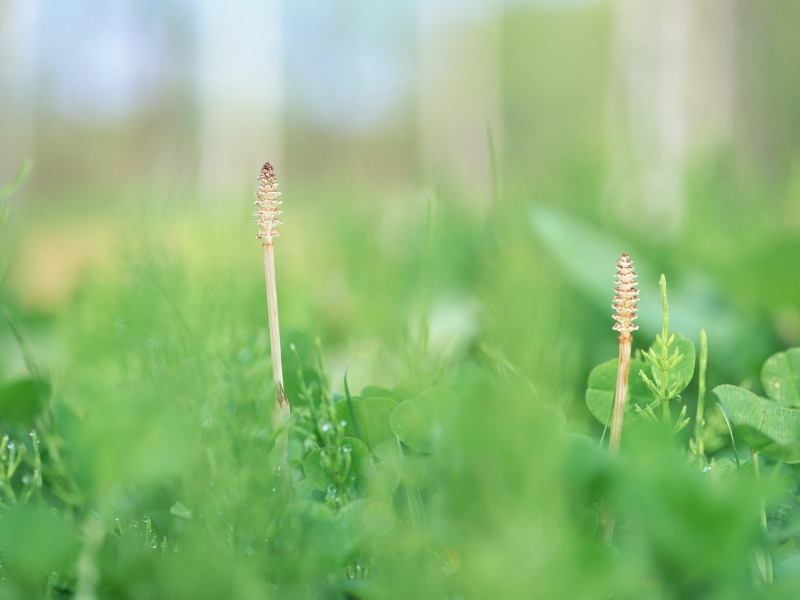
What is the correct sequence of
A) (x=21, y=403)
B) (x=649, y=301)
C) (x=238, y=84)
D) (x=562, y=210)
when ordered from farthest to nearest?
(x=238, y=84) → (x=562, y=210) → (x=649, y=301) → (x=21, y=403)

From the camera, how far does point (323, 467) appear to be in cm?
20

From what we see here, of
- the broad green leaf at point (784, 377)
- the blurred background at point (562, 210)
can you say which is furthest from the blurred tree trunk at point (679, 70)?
the broad green leaf at point (784, 377)

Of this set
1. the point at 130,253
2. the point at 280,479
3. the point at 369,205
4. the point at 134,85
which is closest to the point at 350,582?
the point at 280,479

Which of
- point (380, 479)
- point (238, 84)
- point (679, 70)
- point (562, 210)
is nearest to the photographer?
point (380, 479)

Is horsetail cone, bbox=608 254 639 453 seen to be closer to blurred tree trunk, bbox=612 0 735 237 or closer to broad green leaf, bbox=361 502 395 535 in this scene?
broad green leaf, bbox=361 502 395 535

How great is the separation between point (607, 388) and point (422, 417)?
2.5 inches

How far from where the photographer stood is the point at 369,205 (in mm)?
1338

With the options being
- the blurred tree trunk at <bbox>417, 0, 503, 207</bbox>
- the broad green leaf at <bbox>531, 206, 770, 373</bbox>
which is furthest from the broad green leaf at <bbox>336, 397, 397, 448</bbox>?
the blurred tree trunk at <bbox>417, 0, 503, 207</bbox>

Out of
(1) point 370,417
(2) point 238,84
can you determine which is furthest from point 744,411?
(2) point 238,84

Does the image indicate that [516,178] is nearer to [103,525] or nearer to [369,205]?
[103,525]

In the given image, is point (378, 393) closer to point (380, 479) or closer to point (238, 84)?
point (380, 479)

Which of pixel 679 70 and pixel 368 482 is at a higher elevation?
pixel 679 70

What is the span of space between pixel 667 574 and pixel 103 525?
134 mm

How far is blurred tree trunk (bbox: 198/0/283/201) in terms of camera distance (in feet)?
27.4
